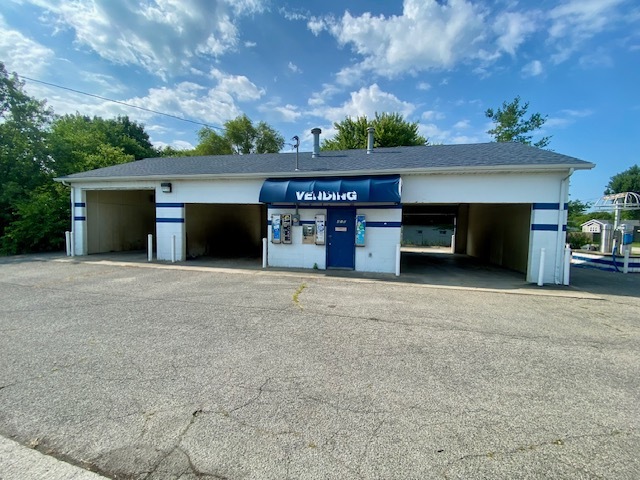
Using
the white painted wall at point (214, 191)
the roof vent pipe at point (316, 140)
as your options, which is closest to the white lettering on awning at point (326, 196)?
the white painted wall at point (214, 191)

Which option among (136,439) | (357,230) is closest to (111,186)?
(357,230)

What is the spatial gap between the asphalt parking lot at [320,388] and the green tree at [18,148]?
13.2 metres

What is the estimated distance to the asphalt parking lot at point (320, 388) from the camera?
226 centimetres

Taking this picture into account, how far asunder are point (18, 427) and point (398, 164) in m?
10.5

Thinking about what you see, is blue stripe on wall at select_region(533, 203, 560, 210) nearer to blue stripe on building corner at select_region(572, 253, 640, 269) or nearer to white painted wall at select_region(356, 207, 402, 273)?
white painted wall at select_region(356, 207, 402, 273)

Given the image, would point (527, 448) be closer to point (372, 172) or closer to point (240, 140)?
point (372, 172)

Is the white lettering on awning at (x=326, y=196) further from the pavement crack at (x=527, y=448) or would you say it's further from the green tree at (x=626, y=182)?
the green tree at (x=626, y=182)

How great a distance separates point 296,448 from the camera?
2.34 m

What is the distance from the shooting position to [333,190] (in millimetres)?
9875

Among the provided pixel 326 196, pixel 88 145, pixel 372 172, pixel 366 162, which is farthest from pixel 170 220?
pixel 88 145

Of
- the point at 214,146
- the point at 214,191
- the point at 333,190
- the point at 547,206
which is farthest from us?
the point at 214,146

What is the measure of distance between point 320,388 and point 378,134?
2562cm

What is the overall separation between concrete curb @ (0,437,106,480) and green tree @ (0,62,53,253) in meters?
17.8

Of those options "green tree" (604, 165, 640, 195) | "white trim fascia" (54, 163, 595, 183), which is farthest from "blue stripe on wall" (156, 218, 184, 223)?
"green tree" (604, 165, 640, 195)
